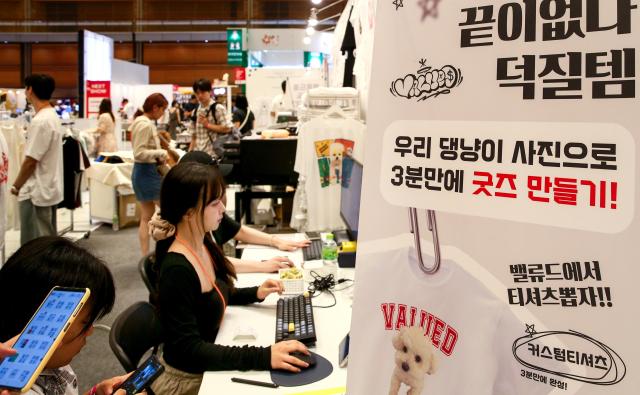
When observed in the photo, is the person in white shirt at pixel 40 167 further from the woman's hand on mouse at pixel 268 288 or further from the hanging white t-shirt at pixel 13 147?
the woman's hand on mouse at pixel 268 288

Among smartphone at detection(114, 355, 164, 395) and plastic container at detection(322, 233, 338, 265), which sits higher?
plastic container at detection(322, 233, 338, 265)

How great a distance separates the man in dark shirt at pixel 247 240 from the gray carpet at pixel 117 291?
0.65 meters

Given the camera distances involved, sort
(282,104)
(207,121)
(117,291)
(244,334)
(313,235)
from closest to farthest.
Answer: (244,334) → (313,235) → (117,291) → (207,121) → (282,104)

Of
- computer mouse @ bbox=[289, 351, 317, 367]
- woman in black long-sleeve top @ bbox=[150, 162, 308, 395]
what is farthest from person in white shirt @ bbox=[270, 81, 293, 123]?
computer mouse @ bbox=[289, 351, 317, 367]

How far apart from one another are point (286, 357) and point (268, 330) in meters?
0.34

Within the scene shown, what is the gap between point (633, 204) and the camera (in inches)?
30.5

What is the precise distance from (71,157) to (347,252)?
3602 millimetres

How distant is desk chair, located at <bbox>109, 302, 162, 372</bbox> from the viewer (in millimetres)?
1726

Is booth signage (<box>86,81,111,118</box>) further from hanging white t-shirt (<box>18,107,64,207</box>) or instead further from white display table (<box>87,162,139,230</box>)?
hanging white t-shirt (<box>18,107,64,207</box>)

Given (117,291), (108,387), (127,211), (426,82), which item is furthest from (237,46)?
(426,82)

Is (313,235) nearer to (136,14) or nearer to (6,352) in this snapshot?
(6,352)

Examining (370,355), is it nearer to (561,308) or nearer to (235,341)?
(561,308)

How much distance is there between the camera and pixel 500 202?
0.91m

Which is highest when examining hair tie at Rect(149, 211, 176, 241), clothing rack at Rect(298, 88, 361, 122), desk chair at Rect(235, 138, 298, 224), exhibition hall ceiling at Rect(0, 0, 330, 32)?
exhibition hall ceiling at Rect(0, 0, 330, 32)
